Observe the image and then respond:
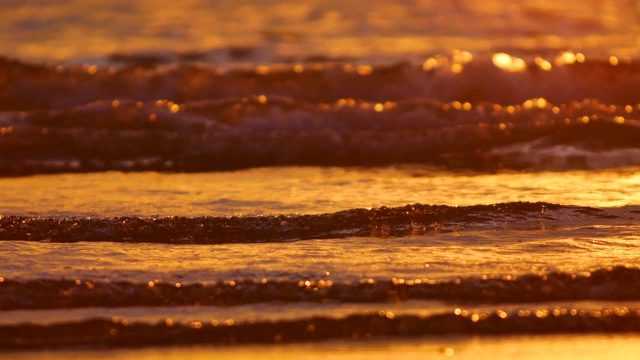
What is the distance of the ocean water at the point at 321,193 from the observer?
328 centimetres

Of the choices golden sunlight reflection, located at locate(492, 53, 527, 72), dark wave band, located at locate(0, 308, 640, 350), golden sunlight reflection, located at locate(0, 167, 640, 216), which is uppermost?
golden sunlight reflection, located at locate(492, 53, 527, 72)

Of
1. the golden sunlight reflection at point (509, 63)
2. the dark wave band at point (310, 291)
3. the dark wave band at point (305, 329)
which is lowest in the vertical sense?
the dark wave band at point (305, 329)

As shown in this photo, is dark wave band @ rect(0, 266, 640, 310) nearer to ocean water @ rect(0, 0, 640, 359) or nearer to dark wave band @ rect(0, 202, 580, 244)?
ocean water @ rect(0, 0, 640, 359)

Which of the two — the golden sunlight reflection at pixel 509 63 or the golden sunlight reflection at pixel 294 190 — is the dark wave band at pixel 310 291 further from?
the golden sunlight reflection at pixel 509 63

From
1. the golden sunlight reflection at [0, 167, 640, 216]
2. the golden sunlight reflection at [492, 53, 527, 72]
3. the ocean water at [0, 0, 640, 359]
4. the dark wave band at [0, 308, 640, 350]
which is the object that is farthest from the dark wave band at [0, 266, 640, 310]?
the golden sunlight reflection at [492, 53, 527, 72]

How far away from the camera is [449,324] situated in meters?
3.27

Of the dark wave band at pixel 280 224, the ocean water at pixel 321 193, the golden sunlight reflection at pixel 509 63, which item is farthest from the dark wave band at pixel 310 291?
the golden sunlight reflection at pixel 509 63

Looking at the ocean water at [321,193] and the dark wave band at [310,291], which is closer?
the ocean water at [321,193]

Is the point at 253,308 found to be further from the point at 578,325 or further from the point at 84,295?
the point at 578,325

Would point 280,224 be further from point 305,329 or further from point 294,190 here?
point 305,329

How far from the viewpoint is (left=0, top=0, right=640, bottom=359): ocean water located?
328 centimetres

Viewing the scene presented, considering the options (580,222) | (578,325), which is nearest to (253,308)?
(578,325)

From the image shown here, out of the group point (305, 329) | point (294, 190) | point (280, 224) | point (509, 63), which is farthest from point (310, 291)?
point (509, 63)

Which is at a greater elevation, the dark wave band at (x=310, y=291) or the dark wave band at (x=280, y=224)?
the dark wave band at (x=280, y=224)
